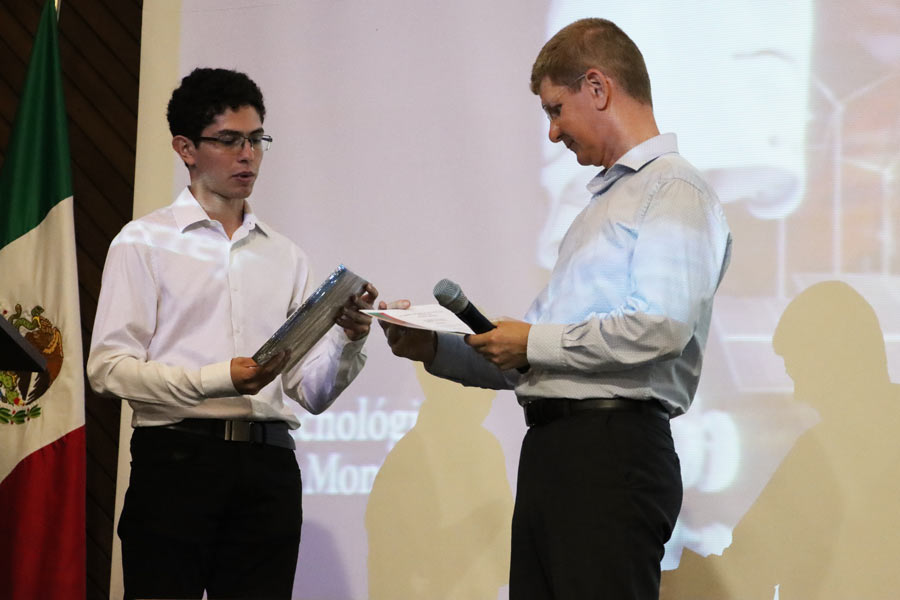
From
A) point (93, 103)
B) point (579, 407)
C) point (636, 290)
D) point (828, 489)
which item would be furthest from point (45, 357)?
point (828, 489)

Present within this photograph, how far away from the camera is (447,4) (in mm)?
3768

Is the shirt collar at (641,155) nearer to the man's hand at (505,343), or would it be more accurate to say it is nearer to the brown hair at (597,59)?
the brown hair at (597,59)

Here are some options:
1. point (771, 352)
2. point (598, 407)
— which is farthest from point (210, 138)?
point (771, 352)

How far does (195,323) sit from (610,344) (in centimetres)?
115

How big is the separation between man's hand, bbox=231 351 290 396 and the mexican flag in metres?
1.51

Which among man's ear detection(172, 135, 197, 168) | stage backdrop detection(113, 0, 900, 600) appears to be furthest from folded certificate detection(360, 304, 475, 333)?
stage backdrop detection(113, 0, 900, 600)

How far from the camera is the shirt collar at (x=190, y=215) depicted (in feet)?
8.89

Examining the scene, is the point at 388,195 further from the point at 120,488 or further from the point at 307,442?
the point at 120,488

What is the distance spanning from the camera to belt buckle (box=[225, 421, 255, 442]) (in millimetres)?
2564

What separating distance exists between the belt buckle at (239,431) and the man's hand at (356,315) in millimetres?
339

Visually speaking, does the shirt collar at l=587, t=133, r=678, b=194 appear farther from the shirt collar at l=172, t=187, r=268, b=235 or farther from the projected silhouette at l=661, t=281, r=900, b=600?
the projected silhouette at l=661, t=281, r=900, b=600

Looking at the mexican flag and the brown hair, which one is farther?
the mexican flag

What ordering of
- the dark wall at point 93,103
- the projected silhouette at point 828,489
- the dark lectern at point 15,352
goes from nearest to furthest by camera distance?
1. the dark lectern at point 15,352
2. the projected silhouette at point 828,489
3. the dark wall at point 93,103

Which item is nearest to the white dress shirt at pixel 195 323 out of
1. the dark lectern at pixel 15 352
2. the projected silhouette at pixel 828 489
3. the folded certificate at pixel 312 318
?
the folded certificate at pixel 312 318
